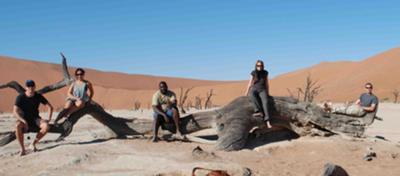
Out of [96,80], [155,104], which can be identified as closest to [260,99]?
[155,104]

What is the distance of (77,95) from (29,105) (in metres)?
1.05

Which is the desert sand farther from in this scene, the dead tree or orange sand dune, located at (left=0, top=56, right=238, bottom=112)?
orange sand dune, located at (left=0, top=56, right=238, bottom=112)

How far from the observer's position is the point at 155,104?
1046 cm

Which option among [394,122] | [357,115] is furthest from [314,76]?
[357,115]

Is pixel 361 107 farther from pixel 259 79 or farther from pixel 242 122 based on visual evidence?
pixel 242 122

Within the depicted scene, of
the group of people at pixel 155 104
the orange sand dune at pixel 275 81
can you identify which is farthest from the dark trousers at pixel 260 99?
the orange sand dune at pixel 275 81

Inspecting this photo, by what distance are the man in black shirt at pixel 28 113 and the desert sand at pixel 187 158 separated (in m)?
0.37

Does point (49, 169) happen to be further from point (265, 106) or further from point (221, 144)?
point (265, 106)

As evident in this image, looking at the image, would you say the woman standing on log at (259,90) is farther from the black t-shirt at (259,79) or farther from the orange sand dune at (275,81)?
the orange sand dune at (275,81)

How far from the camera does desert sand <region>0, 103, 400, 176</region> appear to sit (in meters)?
8.30

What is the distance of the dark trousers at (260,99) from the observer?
10203 millimetres

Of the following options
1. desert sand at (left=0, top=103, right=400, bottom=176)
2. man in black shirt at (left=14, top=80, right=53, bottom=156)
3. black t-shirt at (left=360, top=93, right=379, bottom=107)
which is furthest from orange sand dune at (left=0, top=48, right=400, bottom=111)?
man in black shirt at (left=14, top=80, right=53, bottom=156)

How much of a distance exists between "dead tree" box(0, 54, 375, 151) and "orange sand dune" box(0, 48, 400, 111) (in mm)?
31528

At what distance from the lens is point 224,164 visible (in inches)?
329
